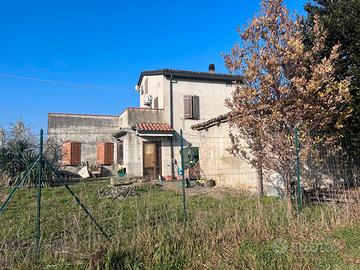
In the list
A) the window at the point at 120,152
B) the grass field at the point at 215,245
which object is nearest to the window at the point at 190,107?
the window at the point at 120,152

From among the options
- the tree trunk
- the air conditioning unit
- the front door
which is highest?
the air conditioning unit

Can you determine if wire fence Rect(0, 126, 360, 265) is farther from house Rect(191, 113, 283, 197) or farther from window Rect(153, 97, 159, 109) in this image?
window Rect(153, 97, 159, 109)

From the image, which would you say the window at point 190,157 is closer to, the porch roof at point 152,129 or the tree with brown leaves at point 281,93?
the porch roof at point 152,129

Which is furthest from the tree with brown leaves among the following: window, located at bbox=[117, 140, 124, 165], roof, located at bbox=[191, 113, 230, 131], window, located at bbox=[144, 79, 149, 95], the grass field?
window, located at bbox=[144, 79, 149, 95]

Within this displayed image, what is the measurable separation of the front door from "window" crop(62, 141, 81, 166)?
5.67 m

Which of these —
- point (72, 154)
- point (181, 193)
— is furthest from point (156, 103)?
point (181, 193)

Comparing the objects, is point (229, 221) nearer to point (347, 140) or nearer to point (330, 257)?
point (330, 257)

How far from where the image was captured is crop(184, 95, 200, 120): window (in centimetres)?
2000

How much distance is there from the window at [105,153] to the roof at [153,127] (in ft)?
13.5

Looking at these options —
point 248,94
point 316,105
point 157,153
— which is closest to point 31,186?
point 157,153

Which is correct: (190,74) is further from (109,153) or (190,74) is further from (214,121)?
(109,153)

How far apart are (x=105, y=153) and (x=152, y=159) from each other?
4.43 meters

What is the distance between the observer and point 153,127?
18.3 m

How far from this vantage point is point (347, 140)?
827 cm
